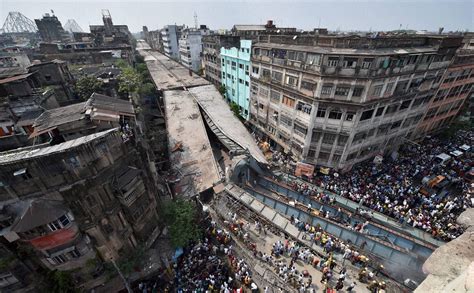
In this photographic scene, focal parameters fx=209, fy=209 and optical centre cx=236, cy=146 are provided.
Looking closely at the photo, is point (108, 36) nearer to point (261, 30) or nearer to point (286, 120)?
point (261, 30)

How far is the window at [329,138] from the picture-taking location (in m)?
29.5

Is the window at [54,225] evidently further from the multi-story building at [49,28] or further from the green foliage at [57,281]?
the multi-story building at [49,28]

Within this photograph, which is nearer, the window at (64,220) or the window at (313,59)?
the window at (64,220)

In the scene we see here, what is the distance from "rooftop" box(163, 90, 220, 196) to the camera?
2833 cm

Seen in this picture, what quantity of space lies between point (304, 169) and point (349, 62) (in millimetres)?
15194

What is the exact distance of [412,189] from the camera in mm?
28359

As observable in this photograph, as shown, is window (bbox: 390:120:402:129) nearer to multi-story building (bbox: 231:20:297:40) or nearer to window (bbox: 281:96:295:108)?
window (bbox: 281:96:295:108)

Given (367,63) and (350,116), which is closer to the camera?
(367,63)

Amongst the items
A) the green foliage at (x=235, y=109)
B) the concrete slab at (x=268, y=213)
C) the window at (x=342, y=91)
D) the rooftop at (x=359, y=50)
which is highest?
Result: the rooftop at (x=359, y=50)

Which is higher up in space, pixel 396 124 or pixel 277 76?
pixel 277 76

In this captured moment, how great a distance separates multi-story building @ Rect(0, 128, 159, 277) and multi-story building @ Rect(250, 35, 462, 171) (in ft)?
75.0

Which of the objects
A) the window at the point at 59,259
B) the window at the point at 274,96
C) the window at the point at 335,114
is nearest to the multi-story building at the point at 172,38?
the window at the point at 274,96

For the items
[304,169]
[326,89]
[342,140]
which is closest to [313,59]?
[326,89]

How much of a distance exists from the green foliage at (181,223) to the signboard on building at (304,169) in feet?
55.9
